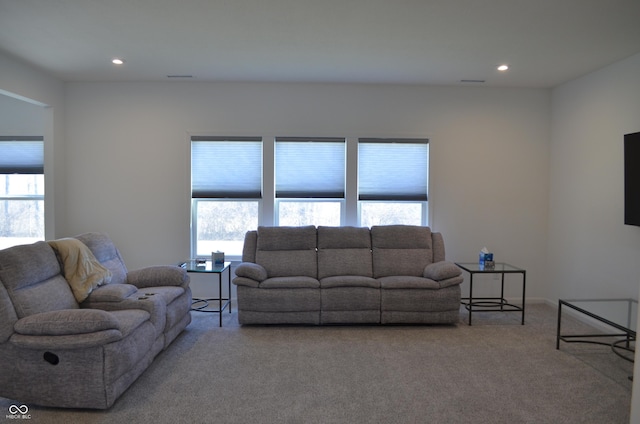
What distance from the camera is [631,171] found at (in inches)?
151

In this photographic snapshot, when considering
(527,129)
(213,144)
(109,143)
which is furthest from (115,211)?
(527,129)

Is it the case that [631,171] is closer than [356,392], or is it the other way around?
[356,392]

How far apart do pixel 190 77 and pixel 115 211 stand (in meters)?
1.99

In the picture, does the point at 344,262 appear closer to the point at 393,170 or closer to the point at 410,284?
the point at 410,284

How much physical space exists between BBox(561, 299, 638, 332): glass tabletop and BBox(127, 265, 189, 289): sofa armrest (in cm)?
366

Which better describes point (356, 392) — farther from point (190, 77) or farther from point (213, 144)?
point (190, 77)

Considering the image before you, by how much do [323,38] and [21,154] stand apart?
4380 millimetres

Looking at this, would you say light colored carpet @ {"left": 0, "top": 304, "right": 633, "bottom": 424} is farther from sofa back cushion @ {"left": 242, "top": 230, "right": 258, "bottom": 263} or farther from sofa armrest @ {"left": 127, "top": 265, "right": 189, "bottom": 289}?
sofa back cushion @ {"left": 242, "top": 230, "right": 258, "bottom": 263}

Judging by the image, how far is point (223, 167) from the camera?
531 cm

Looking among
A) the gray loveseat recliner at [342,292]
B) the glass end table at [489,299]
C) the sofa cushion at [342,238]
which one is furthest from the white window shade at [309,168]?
the glass end table at [489,299]

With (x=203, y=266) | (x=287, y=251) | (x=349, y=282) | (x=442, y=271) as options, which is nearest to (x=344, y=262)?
(x=349, y=282)

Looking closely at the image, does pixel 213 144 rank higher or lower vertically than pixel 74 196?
higher

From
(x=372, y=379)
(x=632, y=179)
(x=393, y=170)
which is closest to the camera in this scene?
(x=372, y=379)

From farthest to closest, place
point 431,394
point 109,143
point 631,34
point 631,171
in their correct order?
point 109,143 < point 631,171 < point 631,34 < point 431,394
